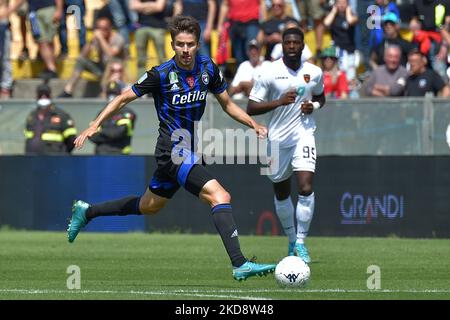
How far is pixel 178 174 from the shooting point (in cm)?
1234

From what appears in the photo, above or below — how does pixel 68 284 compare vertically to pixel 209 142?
below

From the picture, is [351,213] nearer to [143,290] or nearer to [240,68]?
[240,68]

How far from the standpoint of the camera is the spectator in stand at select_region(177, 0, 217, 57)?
77.4 ft

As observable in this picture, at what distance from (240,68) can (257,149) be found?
7.90ft

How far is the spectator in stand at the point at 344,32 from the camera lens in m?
22.5

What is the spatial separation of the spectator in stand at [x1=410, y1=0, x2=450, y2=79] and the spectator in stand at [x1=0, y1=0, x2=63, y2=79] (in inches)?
274

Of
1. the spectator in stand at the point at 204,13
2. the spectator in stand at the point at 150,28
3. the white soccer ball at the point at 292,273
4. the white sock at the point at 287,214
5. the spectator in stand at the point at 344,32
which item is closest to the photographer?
the white soccer ball at the point at 292,273

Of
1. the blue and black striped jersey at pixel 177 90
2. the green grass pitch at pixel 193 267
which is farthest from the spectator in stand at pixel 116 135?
the blue and black striped jersey at pixel 177 90

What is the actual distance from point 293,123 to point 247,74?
6.75 m

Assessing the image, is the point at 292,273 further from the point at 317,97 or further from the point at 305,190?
the point at 317,97

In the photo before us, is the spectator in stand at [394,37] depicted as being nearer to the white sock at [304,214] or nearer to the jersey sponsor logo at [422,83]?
the jersey sponsor logo at [422,83]

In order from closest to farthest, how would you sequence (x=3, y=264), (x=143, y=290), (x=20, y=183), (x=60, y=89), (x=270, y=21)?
1. (x=143, y=290)
2. (x=3, y=264)
3. (x=20, y=183)
4. (x=270, y=21)
5. (x=60, y=89)

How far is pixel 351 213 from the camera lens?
63.9 ft

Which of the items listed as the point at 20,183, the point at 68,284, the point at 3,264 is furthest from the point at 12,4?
the point at 68,284
